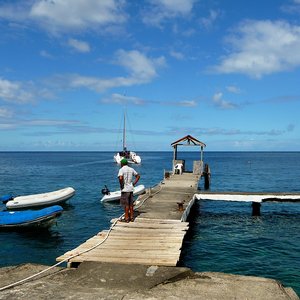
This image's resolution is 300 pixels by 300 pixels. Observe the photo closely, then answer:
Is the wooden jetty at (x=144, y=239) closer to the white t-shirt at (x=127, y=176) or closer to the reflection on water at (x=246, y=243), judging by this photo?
the white t-shirt at (x=127, y=176)

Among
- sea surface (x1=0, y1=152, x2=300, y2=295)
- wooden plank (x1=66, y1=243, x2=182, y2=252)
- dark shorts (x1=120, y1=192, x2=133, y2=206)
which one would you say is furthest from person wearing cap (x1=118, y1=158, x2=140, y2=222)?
sea surface (x1=0, y1=152, x2=300, y2=295)

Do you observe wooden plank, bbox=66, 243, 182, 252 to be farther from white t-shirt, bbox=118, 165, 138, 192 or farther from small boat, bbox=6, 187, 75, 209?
small boat, bbox=6, 187, 75, 209

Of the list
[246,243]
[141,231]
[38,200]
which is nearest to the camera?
[141,231]

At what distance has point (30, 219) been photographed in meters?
18.3

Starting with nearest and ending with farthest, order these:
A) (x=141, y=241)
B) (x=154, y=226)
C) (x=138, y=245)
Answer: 1. (x=138, y=245)
2. (x=141, y=241)
3. (x=154, y=226)

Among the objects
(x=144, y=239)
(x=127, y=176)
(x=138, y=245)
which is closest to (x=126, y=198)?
(x=127, y=176)

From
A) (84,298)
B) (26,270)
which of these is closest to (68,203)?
(26,270)

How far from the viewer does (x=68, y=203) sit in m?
29.8

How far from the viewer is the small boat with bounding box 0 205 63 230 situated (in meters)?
18.3

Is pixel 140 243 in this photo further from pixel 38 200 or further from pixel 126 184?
pixel 38 200

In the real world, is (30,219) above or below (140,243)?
below

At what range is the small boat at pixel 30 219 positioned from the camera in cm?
1833

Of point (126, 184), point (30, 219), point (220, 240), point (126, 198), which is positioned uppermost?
point (126, 184)

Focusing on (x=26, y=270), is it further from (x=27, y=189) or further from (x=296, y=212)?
(x=27, y=189)
